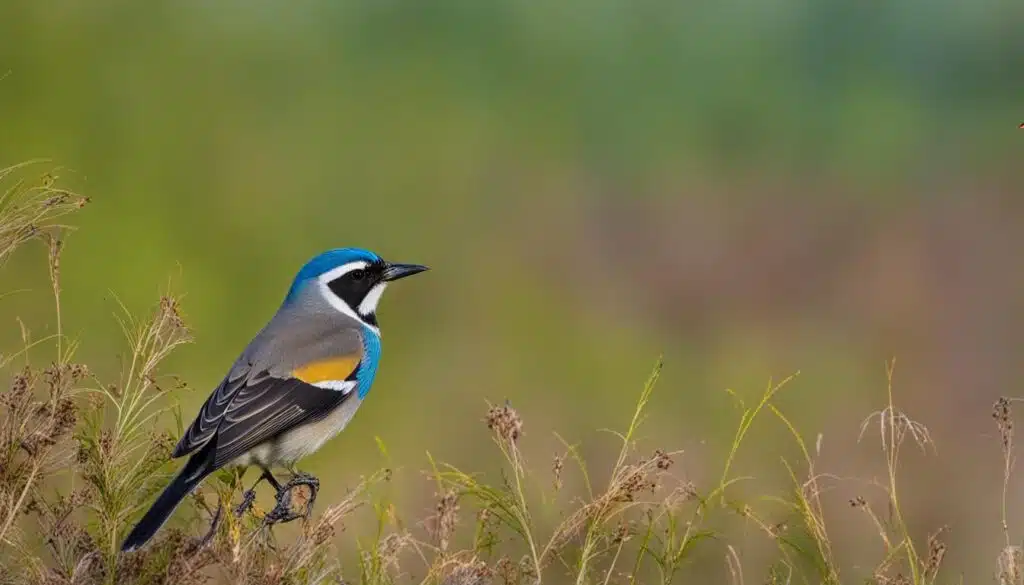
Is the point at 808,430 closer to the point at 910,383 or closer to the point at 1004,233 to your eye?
the point at 910,383

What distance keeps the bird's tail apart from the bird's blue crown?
5.09 ft

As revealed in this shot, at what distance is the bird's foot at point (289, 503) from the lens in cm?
521

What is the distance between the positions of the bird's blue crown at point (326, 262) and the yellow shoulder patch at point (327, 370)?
53 centimetres

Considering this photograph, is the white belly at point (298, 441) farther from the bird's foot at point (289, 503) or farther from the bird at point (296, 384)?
the bird's foot at point (289, 503)

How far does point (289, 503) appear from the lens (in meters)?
5.59

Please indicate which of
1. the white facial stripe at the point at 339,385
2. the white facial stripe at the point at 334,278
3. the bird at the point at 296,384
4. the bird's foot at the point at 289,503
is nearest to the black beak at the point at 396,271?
the bird at the point at 296,384

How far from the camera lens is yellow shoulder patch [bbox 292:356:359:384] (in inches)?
252

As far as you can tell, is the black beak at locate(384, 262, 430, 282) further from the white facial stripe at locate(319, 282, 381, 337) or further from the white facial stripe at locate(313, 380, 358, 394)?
the white facial stripe at locate(313, 380, 358, 394)

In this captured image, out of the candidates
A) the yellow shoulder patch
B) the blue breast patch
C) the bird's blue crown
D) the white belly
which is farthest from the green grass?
the bird's blue crown

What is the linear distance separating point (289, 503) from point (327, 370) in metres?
0.99

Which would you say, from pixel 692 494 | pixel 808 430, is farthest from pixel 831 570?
pixel 808 430

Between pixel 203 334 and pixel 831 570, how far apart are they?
33.6ft

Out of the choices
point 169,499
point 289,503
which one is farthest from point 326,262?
point 169,499

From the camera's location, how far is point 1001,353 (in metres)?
16.4
